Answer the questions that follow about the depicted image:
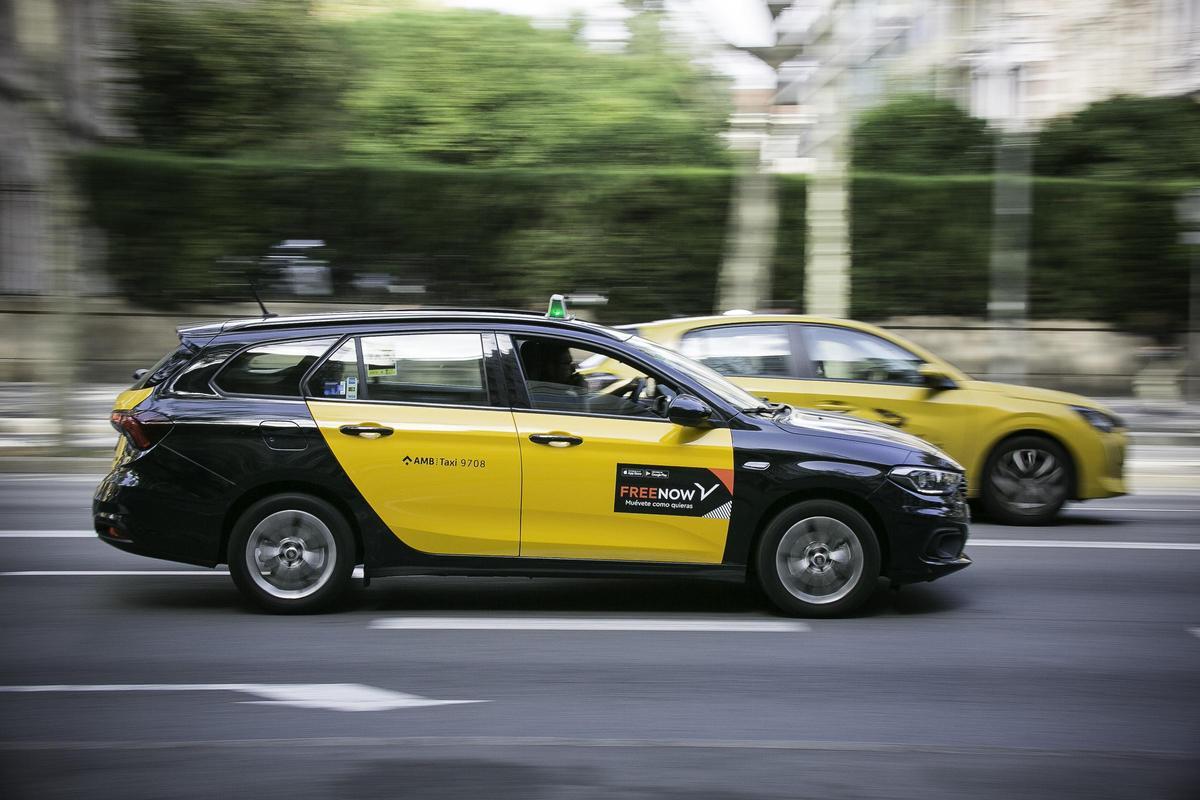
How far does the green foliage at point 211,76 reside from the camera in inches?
869

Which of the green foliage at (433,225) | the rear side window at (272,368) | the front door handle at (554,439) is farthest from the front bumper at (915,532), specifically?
the green foliage at (433,225)

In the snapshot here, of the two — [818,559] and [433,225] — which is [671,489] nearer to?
[818,559]

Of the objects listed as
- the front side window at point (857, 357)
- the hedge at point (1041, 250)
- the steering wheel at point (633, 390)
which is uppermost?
the hedge at point (1041, 250)

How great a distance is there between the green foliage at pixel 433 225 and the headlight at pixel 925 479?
47.3ft

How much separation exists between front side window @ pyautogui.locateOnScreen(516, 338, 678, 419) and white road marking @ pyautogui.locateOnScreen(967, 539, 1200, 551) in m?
3.33

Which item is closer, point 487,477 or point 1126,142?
point 487,477

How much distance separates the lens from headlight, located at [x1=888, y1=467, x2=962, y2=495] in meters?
6.45

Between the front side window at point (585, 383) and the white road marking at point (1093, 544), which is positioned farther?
the white road marking at point (1093, 544)

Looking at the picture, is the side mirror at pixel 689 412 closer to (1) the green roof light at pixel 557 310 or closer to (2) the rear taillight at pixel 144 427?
(1) the green roof light at pixel 557 310

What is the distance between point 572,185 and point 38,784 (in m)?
17.5

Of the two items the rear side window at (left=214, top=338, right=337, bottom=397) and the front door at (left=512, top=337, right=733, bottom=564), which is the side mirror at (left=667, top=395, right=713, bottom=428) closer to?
the front door at (left=512, top=337, right=733, bottom=564)

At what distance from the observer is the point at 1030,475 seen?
9.54 metres

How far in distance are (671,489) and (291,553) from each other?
197 centimetres

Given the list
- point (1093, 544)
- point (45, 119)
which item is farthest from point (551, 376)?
point (45, 119)
